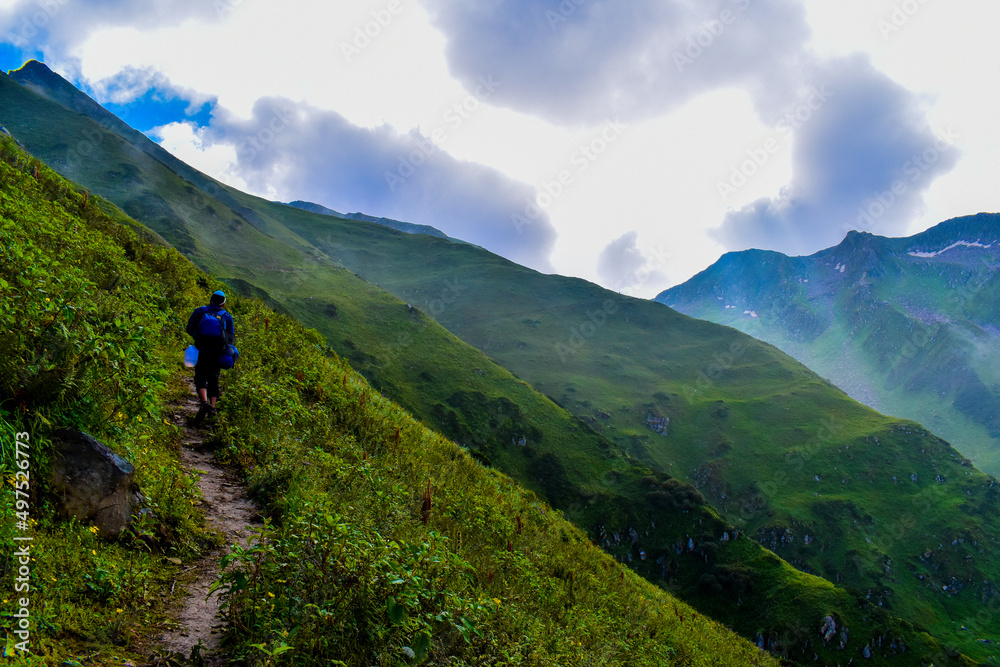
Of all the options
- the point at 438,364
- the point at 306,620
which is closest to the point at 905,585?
the point at 438,364

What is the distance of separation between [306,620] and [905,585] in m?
Result: 171

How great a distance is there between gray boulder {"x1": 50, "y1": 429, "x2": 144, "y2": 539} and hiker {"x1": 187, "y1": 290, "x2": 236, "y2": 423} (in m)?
4.38

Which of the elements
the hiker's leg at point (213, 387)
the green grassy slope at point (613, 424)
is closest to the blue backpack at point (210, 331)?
the hiker's leg at point (213, 387)

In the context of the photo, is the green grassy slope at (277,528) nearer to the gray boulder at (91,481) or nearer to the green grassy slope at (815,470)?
the gray boulder at (91,481)

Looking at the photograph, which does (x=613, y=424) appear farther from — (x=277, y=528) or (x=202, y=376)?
(x=277, y=528)

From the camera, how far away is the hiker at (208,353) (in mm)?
9570

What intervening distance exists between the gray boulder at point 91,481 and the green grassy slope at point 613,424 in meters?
82.7

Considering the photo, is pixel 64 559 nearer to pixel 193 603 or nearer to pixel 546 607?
pixel 193 603

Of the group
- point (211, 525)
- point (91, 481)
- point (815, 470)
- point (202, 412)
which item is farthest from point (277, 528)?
point (815, 470)

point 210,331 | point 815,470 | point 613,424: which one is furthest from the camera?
point 613,424

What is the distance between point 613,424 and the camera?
502ft

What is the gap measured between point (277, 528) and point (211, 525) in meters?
1.42

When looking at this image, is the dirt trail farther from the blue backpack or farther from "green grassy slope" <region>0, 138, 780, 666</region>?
the blue backpack

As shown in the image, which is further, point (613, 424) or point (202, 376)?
point (613, 424)
